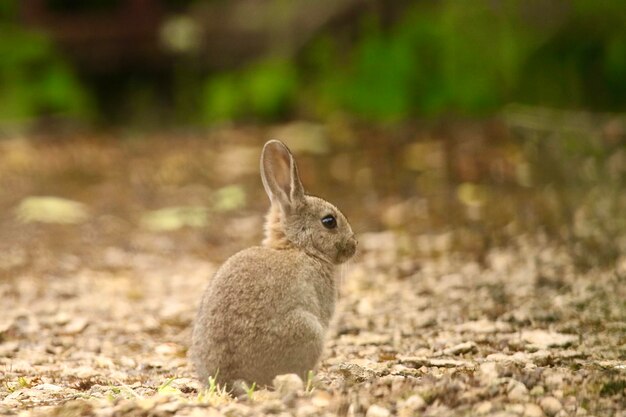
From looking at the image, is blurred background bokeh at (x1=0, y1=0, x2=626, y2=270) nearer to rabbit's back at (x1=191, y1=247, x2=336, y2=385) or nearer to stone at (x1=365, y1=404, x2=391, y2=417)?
rabbit's back at (x1=191, y1=247, x2=336, y2=385)

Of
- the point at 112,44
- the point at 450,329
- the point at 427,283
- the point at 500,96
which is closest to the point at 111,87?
the point at 112,44

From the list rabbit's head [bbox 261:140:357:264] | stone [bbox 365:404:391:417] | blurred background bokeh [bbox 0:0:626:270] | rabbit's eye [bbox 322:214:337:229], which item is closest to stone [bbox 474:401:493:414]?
stone [bbox 365:404:391:417]

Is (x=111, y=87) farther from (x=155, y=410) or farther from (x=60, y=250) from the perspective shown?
(x=155, y=410)

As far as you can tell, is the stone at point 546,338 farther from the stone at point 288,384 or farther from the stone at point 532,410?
the stone at point 288,384

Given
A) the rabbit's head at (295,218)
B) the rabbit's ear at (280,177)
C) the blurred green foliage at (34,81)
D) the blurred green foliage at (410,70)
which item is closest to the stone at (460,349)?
the rabbit's head at (295,218)

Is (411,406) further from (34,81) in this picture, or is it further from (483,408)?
(34,81)
